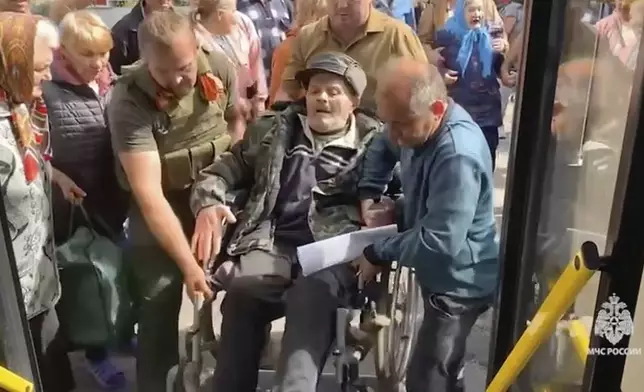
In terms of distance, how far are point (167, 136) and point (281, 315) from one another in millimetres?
342

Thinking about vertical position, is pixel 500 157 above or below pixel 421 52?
below

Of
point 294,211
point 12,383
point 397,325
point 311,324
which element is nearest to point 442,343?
point 397,325

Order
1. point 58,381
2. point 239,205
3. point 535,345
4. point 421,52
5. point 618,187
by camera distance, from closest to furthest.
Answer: point 618,187
point 535,345
point 421,52
point 239,205
point 58,381

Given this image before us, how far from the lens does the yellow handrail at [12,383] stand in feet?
3.62

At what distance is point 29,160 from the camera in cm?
123

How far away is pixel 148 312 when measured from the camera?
136cm

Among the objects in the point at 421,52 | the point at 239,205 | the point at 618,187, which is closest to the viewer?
the point at 618,187

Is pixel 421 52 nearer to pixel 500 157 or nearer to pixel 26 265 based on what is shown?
pixel 500 157

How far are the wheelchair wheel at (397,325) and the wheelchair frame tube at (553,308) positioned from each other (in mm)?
217

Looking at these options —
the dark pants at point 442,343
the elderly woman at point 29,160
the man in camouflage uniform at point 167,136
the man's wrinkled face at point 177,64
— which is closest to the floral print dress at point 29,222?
the elderly woman at point 29,160

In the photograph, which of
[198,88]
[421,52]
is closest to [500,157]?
[421,52]

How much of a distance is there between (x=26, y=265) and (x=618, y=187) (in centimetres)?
86

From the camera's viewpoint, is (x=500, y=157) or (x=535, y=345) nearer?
(x=535, y=345)

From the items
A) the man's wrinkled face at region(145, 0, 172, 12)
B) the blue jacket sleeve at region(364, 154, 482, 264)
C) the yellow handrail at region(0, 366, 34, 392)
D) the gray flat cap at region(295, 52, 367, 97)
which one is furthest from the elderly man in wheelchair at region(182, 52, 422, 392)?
the yellow handrail at region(0, 366, 34, 392)
